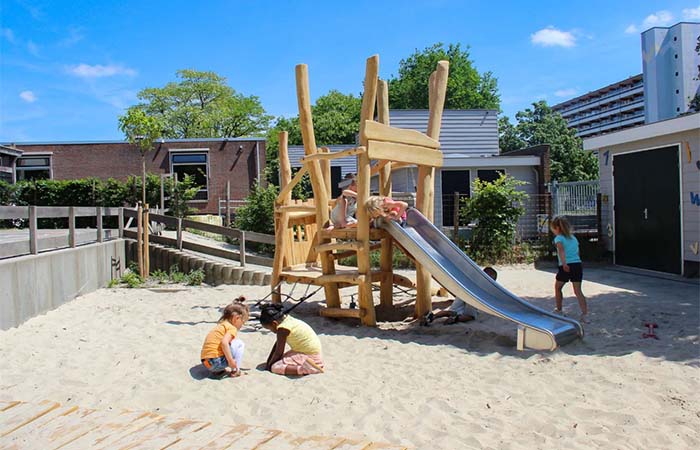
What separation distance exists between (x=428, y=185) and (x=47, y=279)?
6.04 metres

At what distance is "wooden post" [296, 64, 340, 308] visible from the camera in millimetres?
8250

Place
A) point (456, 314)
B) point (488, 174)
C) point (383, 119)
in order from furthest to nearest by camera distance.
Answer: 1. point (488, 174)
2. point (383, 119)
3. point (456, 314)

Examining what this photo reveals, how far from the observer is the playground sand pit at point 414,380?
13.1 feet

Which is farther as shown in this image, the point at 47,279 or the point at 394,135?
the point at 47,279

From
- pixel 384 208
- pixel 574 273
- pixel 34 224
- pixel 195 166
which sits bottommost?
pixel 574 273

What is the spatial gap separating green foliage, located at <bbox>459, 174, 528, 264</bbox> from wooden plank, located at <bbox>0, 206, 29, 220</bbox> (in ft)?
33.5

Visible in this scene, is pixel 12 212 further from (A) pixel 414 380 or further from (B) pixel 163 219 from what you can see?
(B) pixel 163 219

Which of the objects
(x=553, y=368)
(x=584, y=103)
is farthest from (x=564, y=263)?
(x=584, y=103)

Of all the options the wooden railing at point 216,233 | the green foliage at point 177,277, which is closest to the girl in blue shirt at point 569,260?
the wooden railing at point 216,233

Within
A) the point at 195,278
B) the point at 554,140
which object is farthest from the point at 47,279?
the point at 554,140

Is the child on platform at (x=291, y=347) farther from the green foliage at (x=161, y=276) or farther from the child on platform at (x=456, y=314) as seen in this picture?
the green foliage at (x=161, y=276)

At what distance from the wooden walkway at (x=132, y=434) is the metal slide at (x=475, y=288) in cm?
289

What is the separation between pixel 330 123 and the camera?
5828cm

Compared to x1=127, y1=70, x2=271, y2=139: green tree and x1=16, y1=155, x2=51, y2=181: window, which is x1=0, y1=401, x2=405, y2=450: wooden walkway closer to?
x1=16, y1=155, x2=51, y2=181: window
